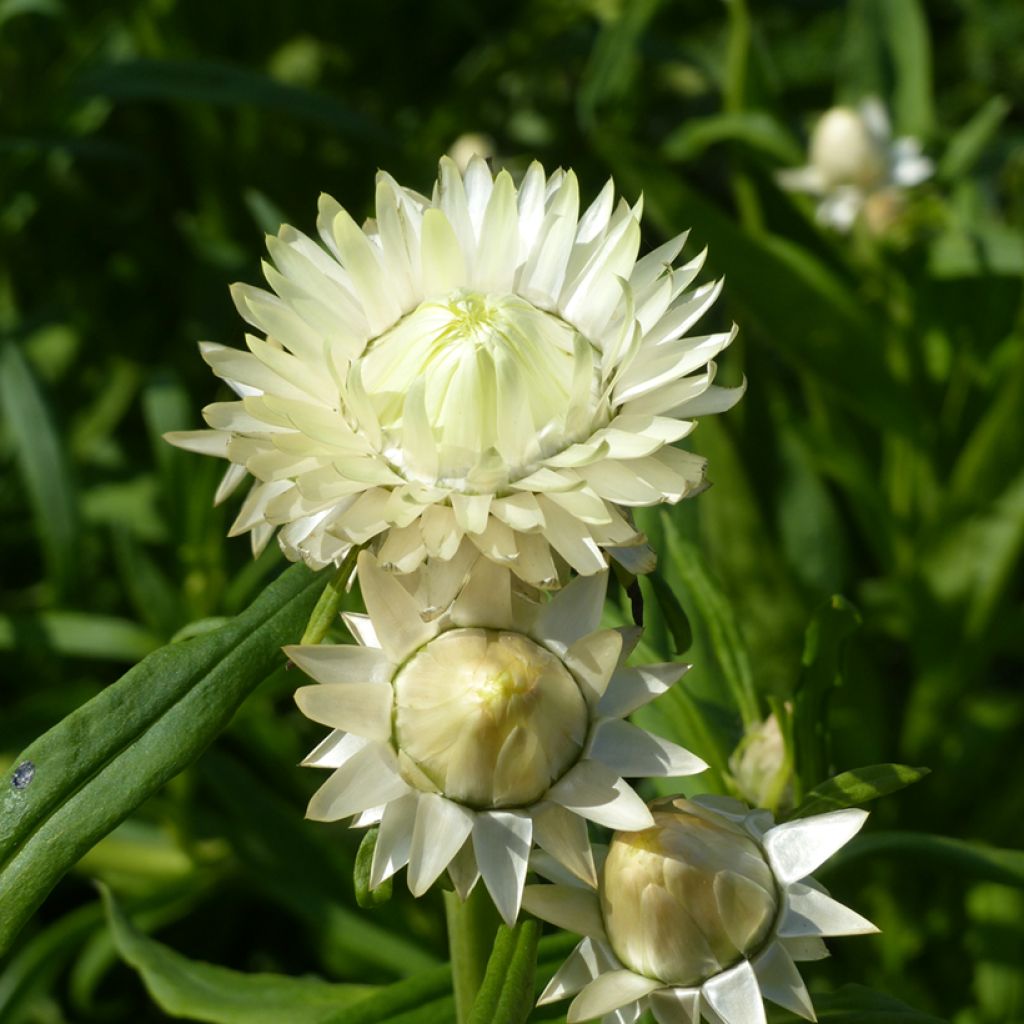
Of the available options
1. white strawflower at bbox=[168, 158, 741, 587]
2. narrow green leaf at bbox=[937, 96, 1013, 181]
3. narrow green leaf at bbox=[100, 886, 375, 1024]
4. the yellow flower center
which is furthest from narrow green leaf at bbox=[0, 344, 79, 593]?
narrow green leaf at bbox=[937, 96, 1013, 181]

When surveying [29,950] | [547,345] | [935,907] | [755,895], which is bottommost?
[935,907]

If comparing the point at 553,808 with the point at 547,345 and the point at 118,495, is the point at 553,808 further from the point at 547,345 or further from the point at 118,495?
the point at 118,495

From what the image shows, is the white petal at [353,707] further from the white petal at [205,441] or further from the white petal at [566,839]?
the white petal at [205,441]

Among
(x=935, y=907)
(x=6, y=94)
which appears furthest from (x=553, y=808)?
(x=6, y=94)

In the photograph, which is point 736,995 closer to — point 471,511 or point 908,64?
point 471,511

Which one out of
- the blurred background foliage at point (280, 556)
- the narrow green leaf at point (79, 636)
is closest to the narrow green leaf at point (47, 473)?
the blurred background foliage at point (280, 556)

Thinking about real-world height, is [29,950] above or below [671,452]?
below
